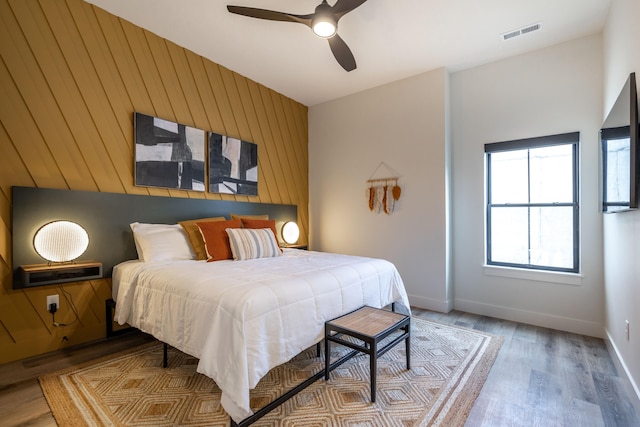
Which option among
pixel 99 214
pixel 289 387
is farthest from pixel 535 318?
pixel 99 214

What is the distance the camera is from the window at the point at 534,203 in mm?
3146

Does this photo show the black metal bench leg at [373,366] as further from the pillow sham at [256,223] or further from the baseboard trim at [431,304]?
the baseboard trim at [431,304]

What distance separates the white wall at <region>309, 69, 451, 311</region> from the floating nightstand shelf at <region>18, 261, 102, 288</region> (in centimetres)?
308

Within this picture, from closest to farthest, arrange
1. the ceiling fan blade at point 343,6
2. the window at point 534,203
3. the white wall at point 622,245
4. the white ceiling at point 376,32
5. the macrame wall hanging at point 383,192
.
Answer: the white wall at point 622,245, the ceiling fan blade at point 343,6, the white ceiling at point 376,32, the window at point 534,203, the macrame wall hanging at point 383,192

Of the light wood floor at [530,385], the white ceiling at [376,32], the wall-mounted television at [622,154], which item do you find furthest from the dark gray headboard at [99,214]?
the wall-mounted television at [622,154]

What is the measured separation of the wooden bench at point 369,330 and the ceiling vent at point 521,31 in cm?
296

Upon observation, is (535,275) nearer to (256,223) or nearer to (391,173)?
(391,173)

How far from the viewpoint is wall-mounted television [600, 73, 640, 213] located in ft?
5.49

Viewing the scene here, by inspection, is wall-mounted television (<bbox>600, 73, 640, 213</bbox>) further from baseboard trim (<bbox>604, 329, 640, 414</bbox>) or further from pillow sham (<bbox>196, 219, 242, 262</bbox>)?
pillow sham (<bbox>196, 219, 242, 262</bbox>)

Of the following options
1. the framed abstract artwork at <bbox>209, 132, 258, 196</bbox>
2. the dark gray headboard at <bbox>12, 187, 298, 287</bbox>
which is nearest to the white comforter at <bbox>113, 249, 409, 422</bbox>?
the dark gray headboard at <bbox>12, 187, 298, 287</bbox>

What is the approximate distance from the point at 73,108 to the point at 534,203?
15.3 feet

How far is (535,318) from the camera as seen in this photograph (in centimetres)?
323

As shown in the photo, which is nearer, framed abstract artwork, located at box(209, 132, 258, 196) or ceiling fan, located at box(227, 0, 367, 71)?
ceiling fan, located at box(227, 0, 367, 71)

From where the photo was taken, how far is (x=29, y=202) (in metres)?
2.35
